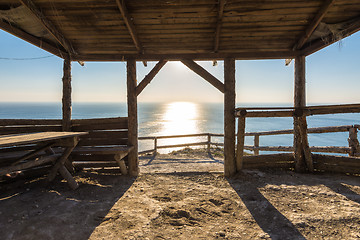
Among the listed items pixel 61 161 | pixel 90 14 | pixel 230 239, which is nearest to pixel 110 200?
pixel 61 161

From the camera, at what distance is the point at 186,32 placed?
4.25 metres

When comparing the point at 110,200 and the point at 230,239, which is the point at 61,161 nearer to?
the point at 110,200

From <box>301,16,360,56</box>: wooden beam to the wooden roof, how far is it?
0.02 metres

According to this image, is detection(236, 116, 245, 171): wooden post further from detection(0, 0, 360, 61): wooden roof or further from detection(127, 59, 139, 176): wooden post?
detection(127, 59, 139, 176): wooden post

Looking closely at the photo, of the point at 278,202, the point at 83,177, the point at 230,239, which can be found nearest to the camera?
the point at 230,239

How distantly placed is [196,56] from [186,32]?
2.34 feet

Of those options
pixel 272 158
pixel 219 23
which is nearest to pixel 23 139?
pixel 219 23

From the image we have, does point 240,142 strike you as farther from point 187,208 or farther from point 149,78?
point 149,78

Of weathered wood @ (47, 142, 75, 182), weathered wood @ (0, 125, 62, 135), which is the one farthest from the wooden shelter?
weathered wood @ (47, 142, 75, 182)

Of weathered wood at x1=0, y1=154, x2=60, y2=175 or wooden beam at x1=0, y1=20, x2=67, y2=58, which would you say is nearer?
weathered wood at x1=0, y1=154, x2=60, y2=175

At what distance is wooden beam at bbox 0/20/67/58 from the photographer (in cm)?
366

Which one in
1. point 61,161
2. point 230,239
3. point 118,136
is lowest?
point 230,239

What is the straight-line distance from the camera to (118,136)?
5.05m

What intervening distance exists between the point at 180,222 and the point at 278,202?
180cm
